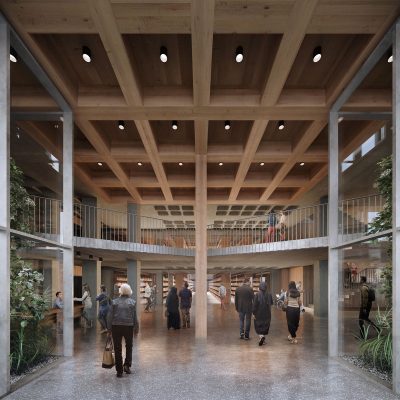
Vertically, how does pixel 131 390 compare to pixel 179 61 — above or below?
below

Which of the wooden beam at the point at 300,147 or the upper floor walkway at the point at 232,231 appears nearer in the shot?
the upper floor walkway at the point at 232,231

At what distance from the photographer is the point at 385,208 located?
25.9 ft

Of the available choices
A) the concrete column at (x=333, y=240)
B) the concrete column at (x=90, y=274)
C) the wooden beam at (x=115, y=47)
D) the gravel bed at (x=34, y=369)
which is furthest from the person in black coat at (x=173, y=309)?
the wooden beam at (x=115, y=47)

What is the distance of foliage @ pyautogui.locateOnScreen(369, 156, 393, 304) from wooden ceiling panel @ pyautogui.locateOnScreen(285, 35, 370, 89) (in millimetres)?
1868

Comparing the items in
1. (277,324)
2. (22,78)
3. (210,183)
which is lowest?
(277,324)

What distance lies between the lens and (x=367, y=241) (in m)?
8.05

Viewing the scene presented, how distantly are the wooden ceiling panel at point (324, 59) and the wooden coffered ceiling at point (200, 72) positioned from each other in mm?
20

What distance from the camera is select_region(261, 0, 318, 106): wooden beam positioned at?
20.9 feet

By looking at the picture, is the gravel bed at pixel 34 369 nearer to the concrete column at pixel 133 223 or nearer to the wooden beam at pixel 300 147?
the wooden beam at pixel 300 147

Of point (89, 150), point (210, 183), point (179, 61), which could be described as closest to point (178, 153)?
point (89, 150)

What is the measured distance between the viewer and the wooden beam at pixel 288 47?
636 cm

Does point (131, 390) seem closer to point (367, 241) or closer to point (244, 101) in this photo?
point (367, 241)

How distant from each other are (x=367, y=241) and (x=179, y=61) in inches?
178

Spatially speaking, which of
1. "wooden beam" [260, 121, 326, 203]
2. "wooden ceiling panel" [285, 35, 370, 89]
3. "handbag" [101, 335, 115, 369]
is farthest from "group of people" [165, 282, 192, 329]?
"wooden ceiling panel" [285, 35, 370, 89]
